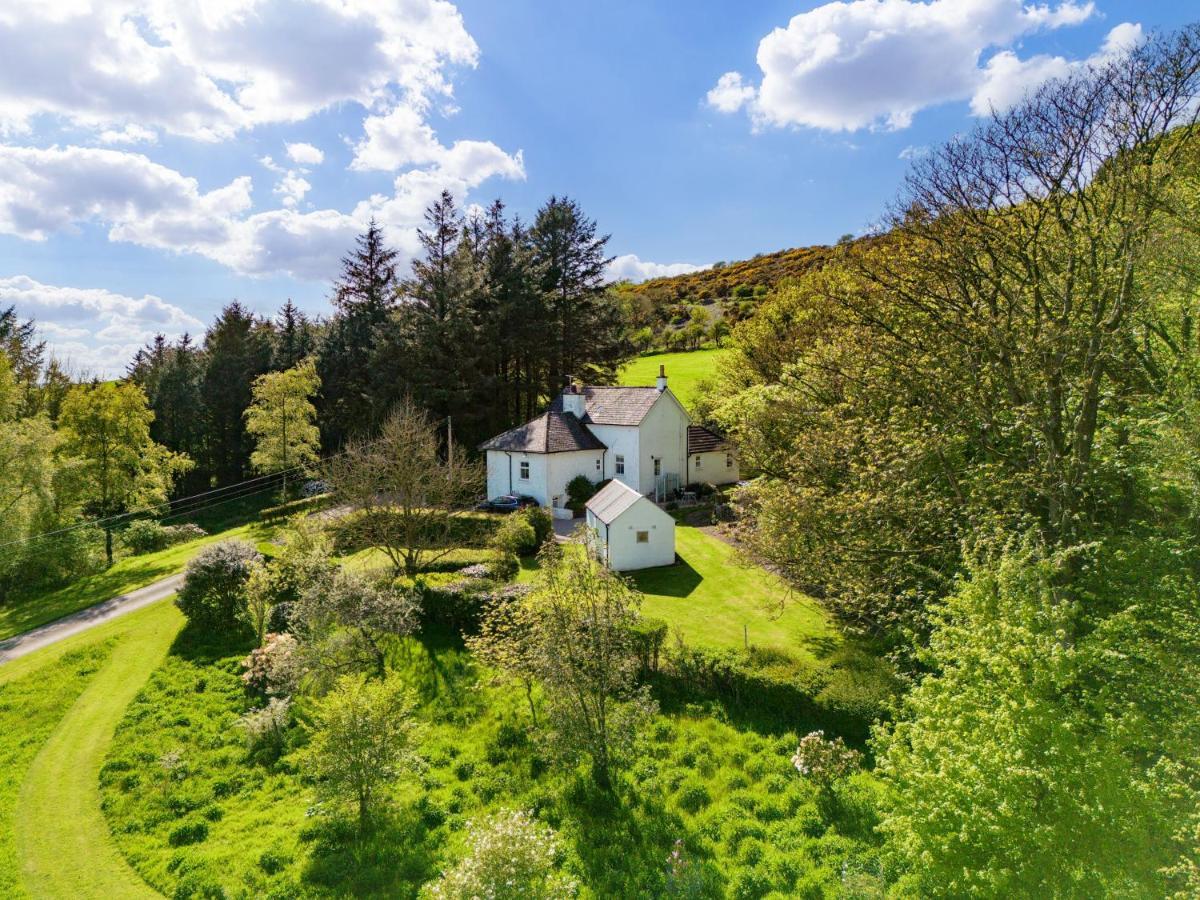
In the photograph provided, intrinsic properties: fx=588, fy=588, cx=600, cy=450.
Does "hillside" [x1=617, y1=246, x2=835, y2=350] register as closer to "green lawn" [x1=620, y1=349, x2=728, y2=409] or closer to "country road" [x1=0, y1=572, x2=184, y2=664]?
"green lawn" [x1=620, y1=349, x2=728, y2=409]

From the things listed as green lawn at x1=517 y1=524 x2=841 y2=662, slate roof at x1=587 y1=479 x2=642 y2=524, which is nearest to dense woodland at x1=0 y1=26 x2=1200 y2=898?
green lawn at x1=517 y1=524 x2=841 y2=662

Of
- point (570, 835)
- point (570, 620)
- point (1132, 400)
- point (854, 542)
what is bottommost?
point (570, 835)

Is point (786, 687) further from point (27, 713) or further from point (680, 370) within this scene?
point (680, 370)

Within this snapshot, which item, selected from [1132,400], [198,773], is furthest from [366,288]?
[1132,400]

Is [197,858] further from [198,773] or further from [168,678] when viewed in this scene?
[168,678]

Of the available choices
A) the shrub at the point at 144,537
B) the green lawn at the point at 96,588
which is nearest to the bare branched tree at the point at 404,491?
the green lawn at the point at 96,588

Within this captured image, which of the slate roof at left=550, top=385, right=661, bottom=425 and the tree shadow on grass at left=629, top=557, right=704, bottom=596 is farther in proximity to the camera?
the slate roof at left=550, top=385, right=661, bottom=425
